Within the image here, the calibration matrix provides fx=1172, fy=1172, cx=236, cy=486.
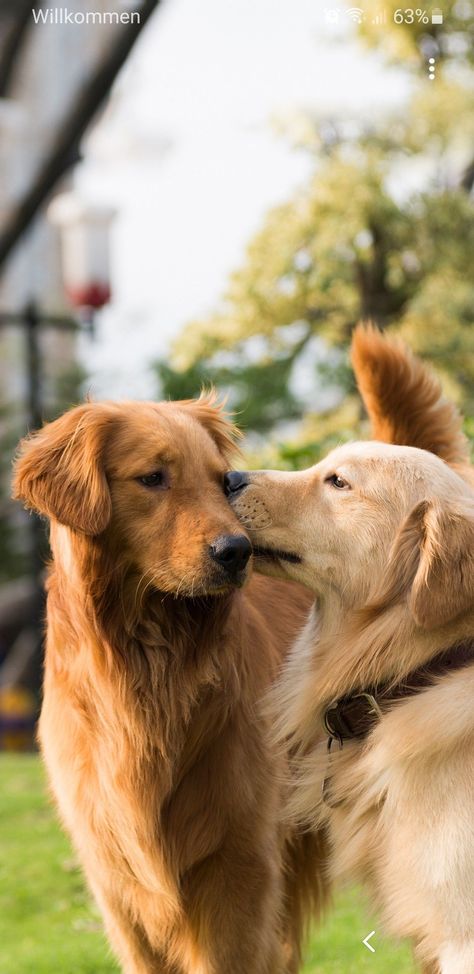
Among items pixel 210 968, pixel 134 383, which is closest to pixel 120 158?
pixel 134 383

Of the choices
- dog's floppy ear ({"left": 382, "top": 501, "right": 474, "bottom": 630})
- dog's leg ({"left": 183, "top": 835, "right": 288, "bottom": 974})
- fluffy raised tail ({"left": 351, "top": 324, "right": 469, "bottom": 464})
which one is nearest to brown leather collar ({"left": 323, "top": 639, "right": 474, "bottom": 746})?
dog's floppy ear ({"left": 382, "top": 501, "right": 474, "bottom": 630})

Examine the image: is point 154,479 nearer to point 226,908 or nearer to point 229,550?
point 229,550

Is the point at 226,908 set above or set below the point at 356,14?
below

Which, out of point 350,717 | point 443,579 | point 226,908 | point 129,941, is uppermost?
point 443,579

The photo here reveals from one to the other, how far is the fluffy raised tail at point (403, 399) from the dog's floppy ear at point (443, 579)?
145 centimetres

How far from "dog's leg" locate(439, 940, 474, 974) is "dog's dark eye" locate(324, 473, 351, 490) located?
4.33 ft

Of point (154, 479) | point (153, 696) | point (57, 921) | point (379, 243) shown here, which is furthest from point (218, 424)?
point (379, 243)

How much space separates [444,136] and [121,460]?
11.6 m

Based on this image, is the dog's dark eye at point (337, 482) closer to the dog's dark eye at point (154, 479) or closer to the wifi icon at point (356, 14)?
the dog's dark eye at point (154, 479)

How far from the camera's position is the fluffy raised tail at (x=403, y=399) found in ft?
15.1

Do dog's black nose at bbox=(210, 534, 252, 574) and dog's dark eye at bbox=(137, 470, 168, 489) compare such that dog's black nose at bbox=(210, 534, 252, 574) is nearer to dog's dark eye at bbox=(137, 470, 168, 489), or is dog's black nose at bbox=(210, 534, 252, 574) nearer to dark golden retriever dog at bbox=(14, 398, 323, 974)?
dark golden retriever dog at bbox=(14, 398, 323, 974)

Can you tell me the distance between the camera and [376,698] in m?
3.48

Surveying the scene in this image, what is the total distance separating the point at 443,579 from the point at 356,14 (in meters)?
Result: 10.9

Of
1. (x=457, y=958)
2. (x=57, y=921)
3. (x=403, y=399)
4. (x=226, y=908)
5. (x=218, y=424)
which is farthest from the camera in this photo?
(x=57, y=921)
